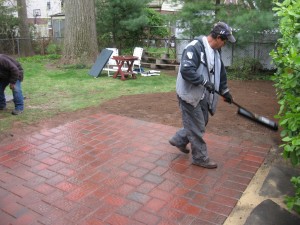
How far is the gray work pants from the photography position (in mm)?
3766

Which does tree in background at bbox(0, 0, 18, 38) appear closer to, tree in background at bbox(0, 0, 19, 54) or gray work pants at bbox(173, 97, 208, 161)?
tree in background at bbox(0, 0, 19, 54)

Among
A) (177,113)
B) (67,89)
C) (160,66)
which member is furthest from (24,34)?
(177,113)

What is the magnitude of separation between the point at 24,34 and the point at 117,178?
1657 cm

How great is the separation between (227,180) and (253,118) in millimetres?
1106

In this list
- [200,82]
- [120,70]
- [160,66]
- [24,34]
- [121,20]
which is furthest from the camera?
[24,34]

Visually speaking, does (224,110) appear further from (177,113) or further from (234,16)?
(234,16)

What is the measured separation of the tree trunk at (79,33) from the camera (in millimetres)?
11805

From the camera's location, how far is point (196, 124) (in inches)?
150

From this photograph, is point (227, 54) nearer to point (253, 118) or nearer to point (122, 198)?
point (253, 118)

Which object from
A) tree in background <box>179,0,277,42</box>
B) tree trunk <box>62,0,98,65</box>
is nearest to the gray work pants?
tree in background <box>179,0,277,42</box>

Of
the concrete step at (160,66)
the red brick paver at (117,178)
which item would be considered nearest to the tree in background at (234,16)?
the concrete step at (160,66)

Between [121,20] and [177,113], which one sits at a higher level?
[121,20]

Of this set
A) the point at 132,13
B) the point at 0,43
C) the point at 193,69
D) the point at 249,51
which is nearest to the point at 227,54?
the point at 249,51

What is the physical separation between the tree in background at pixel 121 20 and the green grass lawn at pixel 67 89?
10.0ft
